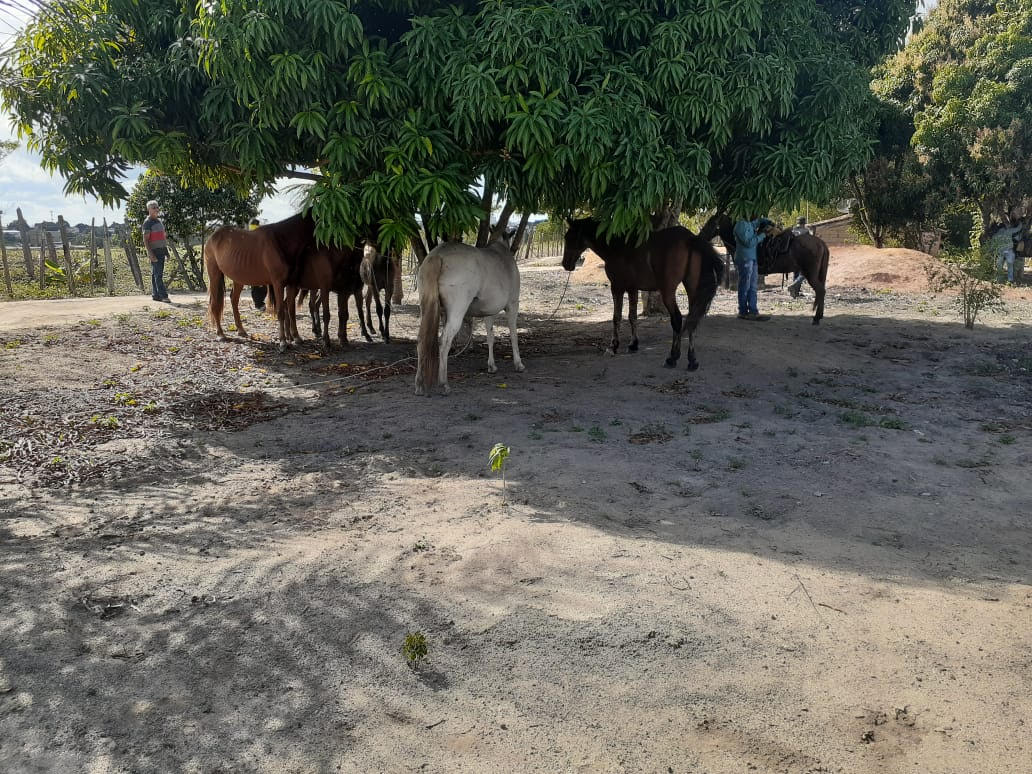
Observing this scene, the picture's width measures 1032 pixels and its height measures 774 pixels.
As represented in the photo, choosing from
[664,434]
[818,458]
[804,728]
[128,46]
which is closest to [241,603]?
[804,728]

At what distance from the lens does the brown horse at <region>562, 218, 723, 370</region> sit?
8445mm

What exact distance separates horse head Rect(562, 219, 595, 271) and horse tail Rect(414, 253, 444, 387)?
2722mm

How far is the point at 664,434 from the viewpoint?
20.6ft

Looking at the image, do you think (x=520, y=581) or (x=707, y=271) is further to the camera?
(x=707, y=271)

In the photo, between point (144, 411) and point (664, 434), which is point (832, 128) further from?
point (144, 411)

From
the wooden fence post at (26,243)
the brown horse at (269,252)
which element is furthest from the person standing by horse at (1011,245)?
the wooden fence post at (26,243)

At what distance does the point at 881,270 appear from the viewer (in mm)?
18922

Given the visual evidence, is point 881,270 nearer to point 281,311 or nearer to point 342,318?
point 342,318

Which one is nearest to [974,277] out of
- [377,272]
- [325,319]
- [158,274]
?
[377,272]

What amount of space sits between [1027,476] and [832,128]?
13.5 ft

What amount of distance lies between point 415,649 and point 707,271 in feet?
20.9

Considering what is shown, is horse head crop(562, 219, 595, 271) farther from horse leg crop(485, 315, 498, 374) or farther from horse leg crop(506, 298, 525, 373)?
horse leg crop(485, 315, 498, 374)

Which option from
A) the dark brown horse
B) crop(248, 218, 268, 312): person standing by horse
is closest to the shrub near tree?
crop(248, 218, 268, 312): person standing by horse

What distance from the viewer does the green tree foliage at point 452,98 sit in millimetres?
6324
